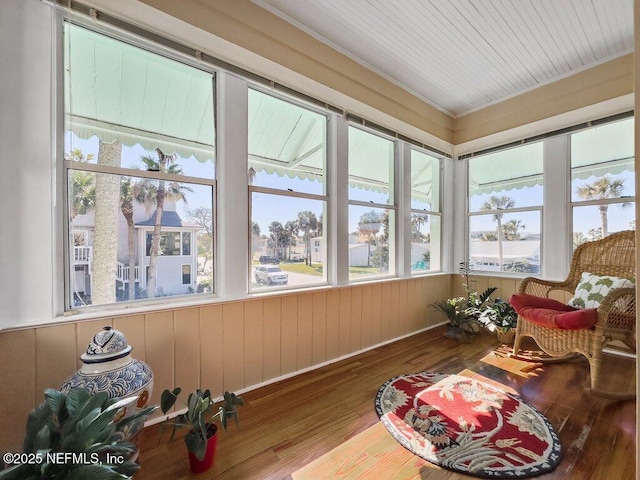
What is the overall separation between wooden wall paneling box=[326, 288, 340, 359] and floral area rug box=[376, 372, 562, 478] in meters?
0.60

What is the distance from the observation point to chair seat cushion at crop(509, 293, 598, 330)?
1.94 m

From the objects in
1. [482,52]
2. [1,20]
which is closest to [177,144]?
[1,20]

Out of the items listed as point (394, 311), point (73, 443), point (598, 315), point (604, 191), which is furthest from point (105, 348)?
point (604, 191)

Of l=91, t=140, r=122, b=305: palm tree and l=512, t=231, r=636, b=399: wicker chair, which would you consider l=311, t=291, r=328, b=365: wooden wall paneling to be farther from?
l=512, t=231, r=636, b=399: wicker chair

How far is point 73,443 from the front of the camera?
2.79 feet

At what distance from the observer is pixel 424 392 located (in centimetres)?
196

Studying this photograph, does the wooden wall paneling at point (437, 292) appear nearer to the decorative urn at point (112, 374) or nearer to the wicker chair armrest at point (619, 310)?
the wicker chair armrest at point (619, 310)

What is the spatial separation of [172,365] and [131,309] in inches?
17.5

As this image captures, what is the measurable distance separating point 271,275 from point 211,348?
2.29ft

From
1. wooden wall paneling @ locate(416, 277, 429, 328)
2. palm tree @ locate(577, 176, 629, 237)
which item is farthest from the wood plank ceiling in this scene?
wooden wall paneling @ locate(416, 277, 429, 328)

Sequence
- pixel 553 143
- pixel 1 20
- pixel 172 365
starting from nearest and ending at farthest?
pixel 1 20, pixel 172 365, pixel 553 143

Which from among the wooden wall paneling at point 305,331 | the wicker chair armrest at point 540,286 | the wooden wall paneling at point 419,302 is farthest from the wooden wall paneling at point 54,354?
the wicker chair armrest at point 540,286

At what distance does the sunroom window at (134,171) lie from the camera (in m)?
1.55

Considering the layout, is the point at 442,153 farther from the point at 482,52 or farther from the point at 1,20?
the point at 1,20
